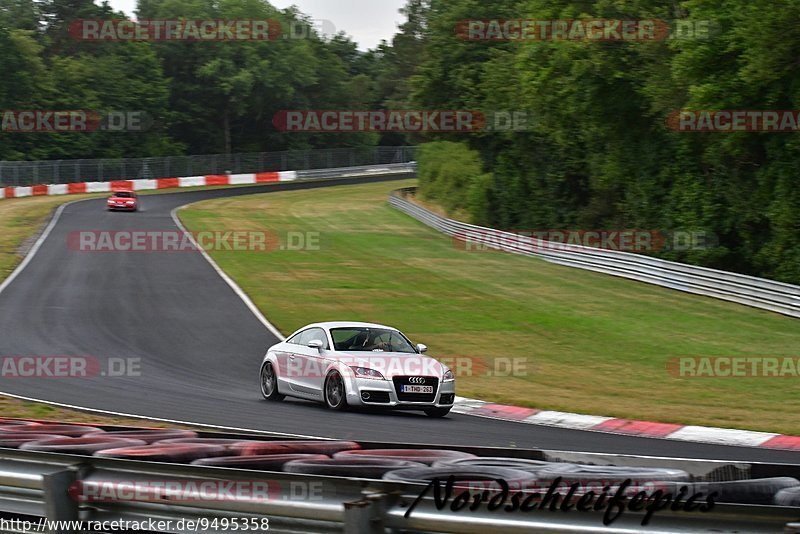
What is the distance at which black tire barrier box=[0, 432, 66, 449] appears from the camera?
6633mm

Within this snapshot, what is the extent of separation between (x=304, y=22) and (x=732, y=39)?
77.5 m

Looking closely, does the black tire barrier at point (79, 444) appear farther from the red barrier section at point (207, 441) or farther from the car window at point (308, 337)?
the car window at point (308, 337)

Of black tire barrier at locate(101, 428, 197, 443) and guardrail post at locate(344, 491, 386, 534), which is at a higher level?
guardrail post at locate(344, 491, 386, 534)

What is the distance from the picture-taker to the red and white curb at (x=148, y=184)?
199ft

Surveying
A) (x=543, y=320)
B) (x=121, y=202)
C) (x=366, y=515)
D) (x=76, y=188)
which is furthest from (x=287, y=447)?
(x=76, y=188)

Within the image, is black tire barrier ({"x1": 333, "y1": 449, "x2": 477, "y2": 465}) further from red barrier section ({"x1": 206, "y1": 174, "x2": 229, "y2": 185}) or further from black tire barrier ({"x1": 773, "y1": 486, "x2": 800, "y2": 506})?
red barrier section ({"x1": 206, "y1": 174, "x2": 229, "y2": 185})

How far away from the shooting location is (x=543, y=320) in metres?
24.9

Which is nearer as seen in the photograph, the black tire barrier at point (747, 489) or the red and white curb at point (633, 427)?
the black tire barrier at point (747, 489)

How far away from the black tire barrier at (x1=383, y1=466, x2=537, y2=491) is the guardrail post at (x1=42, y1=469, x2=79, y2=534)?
1619 millimetres

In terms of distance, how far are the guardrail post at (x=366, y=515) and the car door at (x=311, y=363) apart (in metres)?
10.4

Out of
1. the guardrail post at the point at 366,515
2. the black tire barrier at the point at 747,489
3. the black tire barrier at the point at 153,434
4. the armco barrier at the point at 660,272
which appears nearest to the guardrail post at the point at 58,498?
the black tire barrier at the point at 153,434

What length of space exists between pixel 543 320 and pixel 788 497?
2049cm

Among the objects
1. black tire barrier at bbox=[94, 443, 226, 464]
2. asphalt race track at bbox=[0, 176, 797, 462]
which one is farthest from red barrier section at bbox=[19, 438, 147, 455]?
asphalt race track at bbox=[0, 176, 797, 462]

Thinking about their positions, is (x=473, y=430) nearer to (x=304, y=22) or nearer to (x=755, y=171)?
(x=755, y=171)
